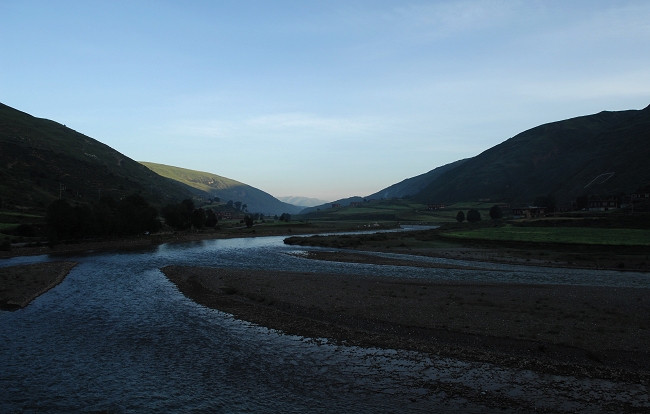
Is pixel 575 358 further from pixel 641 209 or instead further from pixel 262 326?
pixel 641 209

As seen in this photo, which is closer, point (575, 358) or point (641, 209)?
point (575, 358)

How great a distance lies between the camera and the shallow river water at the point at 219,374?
18.4 metres

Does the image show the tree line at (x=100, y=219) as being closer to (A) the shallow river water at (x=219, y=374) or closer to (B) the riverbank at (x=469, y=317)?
(B) the riverbank at (x=469, y=317)

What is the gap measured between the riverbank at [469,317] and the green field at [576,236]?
1505 inches

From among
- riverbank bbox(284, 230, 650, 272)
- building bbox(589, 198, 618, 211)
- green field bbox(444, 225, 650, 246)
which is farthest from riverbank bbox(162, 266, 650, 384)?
building bbox(589, 198, 618, 211)

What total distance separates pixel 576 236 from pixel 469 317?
217ft

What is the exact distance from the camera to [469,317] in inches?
1221

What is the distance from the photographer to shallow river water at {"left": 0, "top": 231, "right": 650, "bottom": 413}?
18.4m

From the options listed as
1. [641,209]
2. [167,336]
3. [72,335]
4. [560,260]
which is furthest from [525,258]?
[641,209]

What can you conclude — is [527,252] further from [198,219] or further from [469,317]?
[198,219]

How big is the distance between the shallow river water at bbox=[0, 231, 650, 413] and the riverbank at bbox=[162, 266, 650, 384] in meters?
1.91

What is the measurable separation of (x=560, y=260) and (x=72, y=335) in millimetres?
65453

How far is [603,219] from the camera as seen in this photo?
346 feet

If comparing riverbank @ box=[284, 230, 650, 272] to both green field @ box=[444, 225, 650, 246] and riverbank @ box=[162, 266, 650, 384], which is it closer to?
green field @ box=[444, 225, 650, 246]
